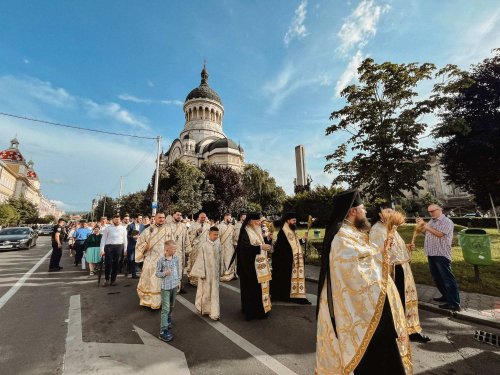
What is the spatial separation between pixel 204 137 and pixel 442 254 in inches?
2698

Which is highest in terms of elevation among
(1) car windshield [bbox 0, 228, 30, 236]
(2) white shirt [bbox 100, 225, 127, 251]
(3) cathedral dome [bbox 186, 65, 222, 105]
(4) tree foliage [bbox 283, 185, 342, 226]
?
(3) cathedral dome [bbox 186, 65, 222, 105]

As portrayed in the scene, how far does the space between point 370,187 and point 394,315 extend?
29.5ft

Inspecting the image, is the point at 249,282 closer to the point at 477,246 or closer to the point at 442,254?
the point at 442,254

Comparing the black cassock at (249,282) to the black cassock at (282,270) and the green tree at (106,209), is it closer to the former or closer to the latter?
the black cassock at (282,270)

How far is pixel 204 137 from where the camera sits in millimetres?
70188

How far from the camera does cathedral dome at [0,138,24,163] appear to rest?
8644 centimetres

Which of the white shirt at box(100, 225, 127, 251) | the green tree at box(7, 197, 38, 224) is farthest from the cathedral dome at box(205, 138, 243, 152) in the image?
the white shirt at box(100, 225, 127, 251)

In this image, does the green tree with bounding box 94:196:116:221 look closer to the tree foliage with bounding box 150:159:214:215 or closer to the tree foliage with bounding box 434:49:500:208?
the tree foliage with bounding box 150:159:214:215

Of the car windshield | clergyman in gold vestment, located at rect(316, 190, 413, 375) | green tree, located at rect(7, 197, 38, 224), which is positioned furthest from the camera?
green tree, located at rect(7, 197, 38, 224)

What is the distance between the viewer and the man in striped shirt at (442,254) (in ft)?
16.1

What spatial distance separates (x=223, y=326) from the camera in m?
4.49

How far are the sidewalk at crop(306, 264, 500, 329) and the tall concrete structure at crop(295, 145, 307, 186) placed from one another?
29079 millimetres

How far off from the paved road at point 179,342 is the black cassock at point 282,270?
449 mm

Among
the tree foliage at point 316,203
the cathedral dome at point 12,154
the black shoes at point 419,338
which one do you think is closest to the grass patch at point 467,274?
the black shoes at point 419,338
